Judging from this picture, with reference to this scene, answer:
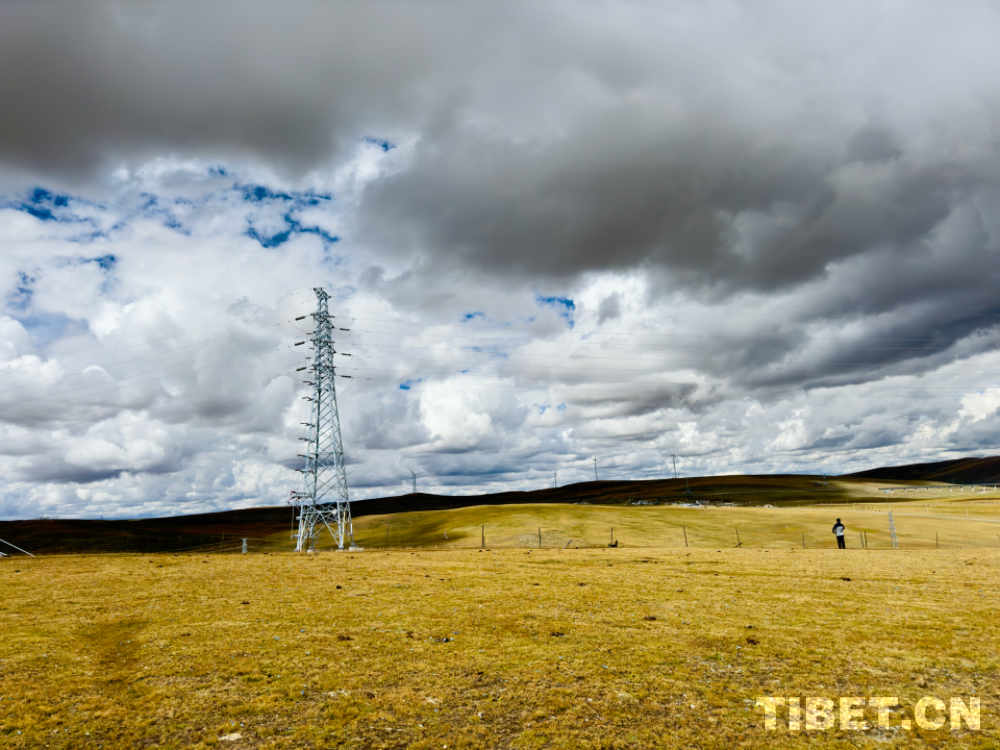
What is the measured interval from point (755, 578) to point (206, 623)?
1001 inches

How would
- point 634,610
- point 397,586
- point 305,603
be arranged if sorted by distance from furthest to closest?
1. point 397,586
2. point 305,603
3. point 634,610

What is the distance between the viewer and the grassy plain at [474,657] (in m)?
10.3

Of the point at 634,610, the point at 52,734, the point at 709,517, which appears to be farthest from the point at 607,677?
the point at 709,517

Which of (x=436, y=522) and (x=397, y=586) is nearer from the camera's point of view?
(x=397, y=586)

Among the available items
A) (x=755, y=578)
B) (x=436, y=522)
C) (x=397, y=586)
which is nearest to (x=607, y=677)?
(x=397, y=586)

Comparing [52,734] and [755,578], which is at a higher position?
[52,734]

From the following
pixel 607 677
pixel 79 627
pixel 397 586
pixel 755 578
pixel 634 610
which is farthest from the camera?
pixel 755 578

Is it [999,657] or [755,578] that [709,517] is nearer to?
[755,578]

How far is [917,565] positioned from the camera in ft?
117

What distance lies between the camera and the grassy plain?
10.3m

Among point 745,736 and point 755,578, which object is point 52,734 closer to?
point 745,736

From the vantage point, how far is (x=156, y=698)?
1193 centimetres

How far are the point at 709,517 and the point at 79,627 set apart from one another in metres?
95.4

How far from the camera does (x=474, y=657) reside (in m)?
14.8
